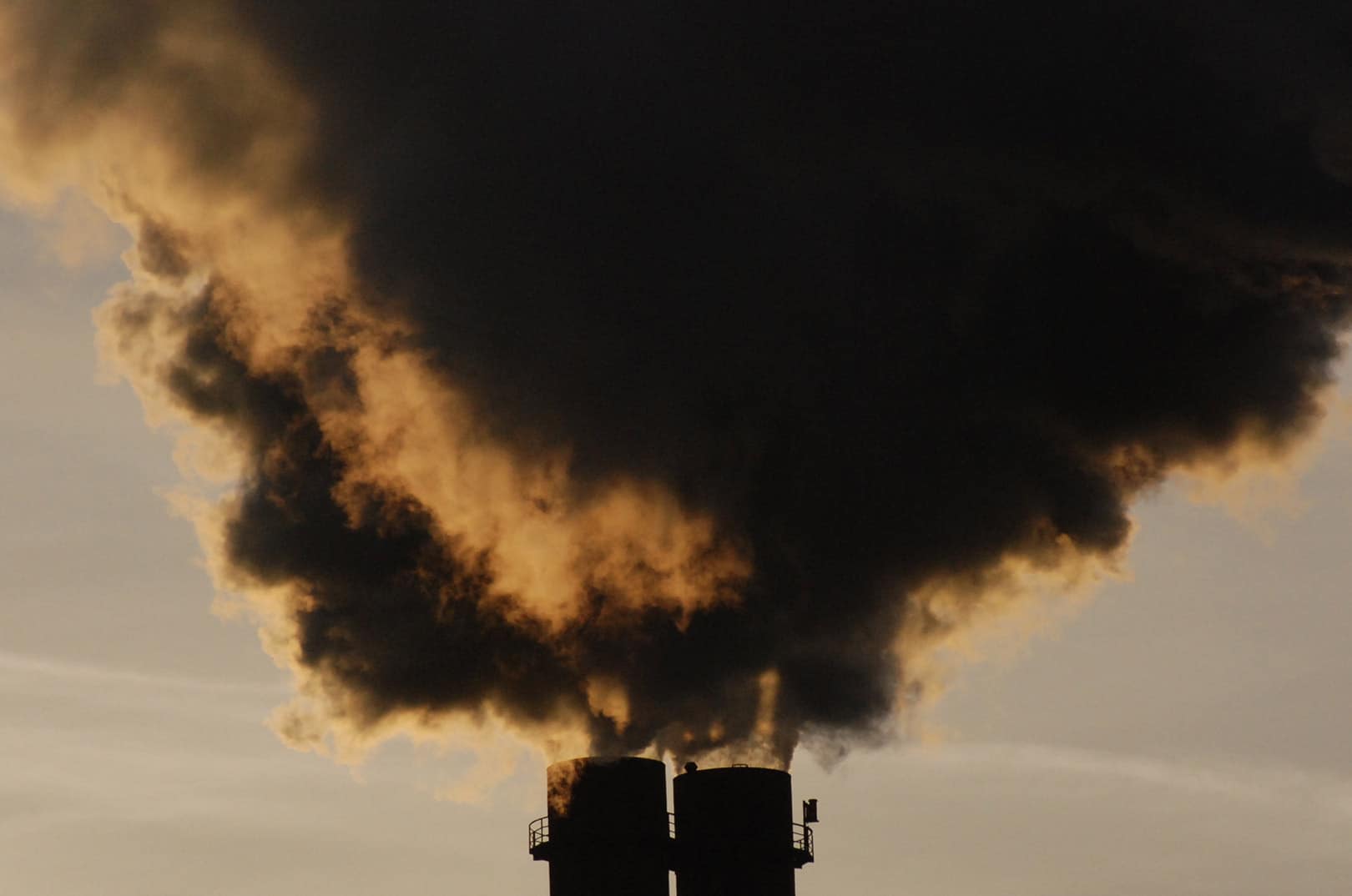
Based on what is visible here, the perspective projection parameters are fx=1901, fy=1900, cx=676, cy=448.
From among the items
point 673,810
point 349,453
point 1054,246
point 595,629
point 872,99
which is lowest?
point 673,810

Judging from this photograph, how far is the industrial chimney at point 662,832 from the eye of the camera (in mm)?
56000

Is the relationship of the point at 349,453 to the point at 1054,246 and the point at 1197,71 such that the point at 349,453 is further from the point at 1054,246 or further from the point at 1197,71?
the point at 1197,71

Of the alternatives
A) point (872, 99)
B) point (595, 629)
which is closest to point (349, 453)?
point (595, 629)

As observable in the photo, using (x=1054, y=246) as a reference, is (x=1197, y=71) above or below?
above

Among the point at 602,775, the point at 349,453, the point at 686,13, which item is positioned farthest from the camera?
the point at 686,13

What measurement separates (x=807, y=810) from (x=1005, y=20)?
27.8 metres

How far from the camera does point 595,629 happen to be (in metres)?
60.4

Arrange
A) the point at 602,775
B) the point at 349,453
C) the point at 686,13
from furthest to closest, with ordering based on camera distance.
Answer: the point at 686,13 < the point at 349,453 < the point at 602,775

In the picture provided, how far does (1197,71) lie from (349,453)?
31.2m

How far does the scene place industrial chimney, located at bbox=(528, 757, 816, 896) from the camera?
56000 millimetres

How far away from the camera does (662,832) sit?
5750cm

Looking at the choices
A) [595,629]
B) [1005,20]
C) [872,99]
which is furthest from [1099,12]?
[595,629]

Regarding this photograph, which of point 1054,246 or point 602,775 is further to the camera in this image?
point 1054,246

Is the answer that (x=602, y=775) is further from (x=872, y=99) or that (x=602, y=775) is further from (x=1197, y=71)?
(x=1197, y=71)
